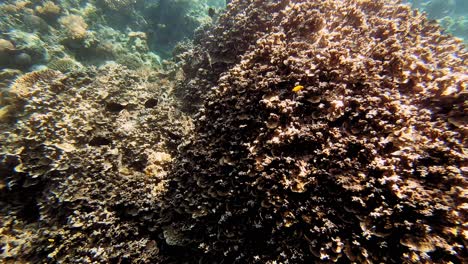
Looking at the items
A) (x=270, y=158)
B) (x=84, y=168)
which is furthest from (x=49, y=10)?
(x=270, y=158)

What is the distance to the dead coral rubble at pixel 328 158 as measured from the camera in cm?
231

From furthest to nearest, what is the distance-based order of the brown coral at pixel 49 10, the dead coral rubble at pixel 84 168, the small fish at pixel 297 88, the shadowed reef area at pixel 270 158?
1. the brown coral at pixel 49 10
2. the dead coral rubble at pixel 84 168
3. the small fish at pixel 297 88
4. the shadowed reef area at pixel 270 158

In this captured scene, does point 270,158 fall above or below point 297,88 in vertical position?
below

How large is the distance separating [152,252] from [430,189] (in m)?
3.65

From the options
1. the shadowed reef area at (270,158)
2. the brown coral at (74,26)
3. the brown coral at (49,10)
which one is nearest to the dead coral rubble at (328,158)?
the shadowed reef area at (270,158)

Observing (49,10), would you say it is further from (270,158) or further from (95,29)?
(270,158)

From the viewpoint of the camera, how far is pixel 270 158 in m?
2.80

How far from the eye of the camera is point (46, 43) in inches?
321

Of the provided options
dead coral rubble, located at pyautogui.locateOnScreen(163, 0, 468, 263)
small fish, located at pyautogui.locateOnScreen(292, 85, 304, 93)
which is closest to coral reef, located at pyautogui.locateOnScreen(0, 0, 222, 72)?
dead coral rubble, located at pyautogui.locateOnScreen(163, 0, 468, 263)

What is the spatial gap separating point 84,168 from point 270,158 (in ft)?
10.9

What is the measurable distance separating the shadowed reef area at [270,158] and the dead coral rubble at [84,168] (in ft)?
0.08

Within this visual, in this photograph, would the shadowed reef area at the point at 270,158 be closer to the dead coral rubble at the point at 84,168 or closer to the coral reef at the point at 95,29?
the dead coral rubble at the point at 84,168

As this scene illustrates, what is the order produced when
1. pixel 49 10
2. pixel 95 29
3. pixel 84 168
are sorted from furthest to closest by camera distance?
pixel 95 29
pixel 49 10
pixel 84 168

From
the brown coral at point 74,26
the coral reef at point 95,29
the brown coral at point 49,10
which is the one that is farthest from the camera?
the brown coral at point 49,10
